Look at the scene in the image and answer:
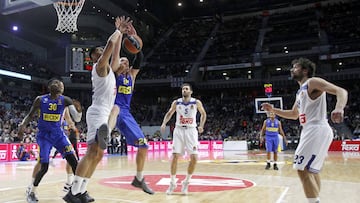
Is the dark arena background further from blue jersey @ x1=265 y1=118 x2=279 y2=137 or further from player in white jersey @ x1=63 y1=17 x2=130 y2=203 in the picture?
player in white jersey @ x1=63 y1=17 x2=130 y2=203

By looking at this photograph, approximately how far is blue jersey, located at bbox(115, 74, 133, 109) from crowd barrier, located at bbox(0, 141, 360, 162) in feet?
46.0

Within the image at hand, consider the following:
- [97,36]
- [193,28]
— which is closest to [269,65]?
[193,28]

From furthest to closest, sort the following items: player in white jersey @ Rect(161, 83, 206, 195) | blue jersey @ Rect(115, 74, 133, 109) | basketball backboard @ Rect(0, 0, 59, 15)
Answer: basketball backboard @ Rect(0, 0, 59, 15), player in white jersey @ Rect(161, 83, 206, 195), blue jersey @ Rect(115, 74, 133, 109)

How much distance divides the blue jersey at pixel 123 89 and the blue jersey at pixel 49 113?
141 cm

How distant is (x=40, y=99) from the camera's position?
636cm

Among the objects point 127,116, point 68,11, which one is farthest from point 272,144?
point 68,11

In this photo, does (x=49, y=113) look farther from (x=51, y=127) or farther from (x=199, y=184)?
(x=199, y=184)

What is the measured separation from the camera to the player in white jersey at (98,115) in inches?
179

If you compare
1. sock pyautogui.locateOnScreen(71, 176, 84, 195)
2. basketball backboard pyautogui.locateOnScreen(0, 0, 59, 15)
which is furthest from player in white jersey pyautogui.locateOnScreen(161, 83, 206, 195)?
basketball backboard pyautogui.locateOnScreen(0, 0, 59, 15)

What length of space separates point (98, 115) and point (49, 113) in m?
1.96

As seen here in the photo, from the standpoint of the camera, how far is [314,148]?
14.5 feet

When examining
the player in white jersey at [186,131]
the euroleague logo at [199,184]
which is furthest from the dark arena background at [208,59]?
the player in white jersey at [186,131]

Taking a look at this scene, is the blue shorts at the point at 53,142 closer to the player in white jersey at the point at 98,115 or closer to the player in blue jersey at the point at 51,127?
the player in blue jersey at the point at 51,127

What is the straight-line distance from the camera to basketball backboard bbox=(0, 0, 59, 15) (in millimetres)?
7785
